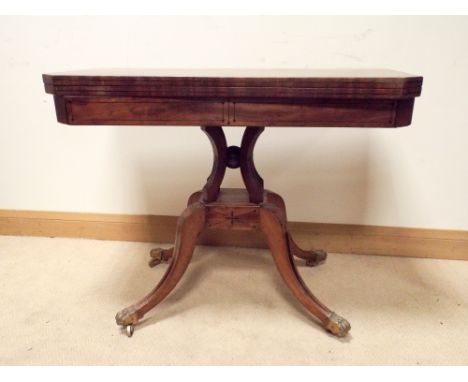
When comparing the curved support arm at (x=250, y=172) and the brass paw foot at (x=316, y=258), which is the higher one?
the curved support arm at (x=250, y=172)

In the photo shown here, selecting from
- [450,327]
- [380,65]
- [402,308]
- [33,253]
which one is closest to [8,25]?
[33,253]

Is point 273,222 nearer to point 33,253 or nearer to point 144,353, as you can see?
point 144,353

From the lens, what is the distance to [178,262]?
41.3 inches

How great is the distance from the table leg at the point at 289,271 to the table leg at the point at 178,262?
176 mm

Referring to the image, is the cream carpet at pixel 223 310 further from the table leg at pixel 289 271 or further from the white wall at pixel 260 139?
the white wall at pixel 260 139

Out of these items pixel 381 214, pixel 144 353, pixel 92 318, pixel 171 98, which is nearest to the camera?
pixel 171 98

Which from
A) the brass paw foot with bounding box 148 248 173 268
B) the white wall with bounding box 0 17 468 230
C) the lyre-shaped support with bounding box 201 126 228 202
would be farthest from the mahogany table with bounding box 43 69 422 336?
the brass paw foot with bounding box 148 248 173 268

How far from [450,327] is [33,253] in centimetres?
142

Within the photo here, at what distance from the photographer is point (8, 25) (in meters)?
1.34

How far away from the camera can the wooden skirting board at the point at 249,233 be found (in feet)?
4.60

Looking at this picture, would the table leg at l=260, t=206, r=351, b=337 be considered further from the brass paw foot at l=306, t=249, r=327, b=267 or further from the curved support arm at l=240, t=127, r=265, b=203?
the brass paw foot at l=306, t=249, r=327, b=267

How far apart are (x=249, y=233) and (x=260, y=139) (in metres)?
0.36

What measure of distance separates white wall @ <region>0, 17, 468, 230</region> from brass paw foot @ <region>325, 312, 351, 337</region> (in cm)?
49

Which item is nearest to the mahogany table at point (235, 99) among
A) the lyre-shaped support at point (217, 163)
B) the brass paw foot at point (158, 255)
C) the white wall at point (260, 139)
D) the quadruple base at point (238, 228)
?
the lyre-shaped support at point (217, 163)
